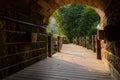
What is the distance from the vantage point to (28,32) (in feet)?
13.4

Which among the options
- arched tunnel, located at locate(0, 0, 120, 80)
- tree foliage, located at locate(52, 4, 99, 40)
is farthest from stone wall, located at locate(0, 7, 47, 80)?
tree foliage, located at locate(52, 4, 99, 40)

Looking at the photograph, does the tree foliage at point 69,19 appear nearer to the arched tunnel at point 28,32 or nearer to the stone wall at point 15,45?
the arched tunnel at point 28,32

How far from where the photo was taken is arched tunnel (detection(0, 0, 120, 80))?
2.74 meters

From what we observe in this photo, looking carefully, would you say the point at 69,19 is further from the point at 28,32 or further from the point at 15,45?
the point at 15,45

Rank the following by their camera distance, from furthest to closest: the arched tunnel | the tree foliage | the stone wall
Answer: the tree foliage, the stone wall, the arched tunnel

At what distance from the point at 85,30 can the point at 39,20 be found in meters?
11.3

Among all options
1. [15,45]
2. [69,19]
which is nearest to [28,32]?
[15,45]

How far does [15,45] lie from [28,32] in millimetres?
735

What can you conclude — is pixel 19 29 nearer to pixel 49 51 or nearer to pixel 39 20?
pixel 39 20

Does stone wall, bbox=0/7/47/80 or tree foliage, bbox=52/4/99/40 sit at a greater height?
tree foliage, bbox=52/4/99/40

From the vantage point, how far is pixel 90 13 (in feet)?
50.3

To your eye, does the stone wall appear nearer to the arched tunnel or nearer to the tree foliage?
the arched tunnel

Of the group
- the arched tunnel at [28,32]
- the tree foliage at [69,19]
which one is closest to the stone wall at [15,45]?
the arched tunnel at [28,32]

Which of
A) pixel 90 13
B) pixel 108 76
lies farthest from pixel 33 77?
pixel 90 13
